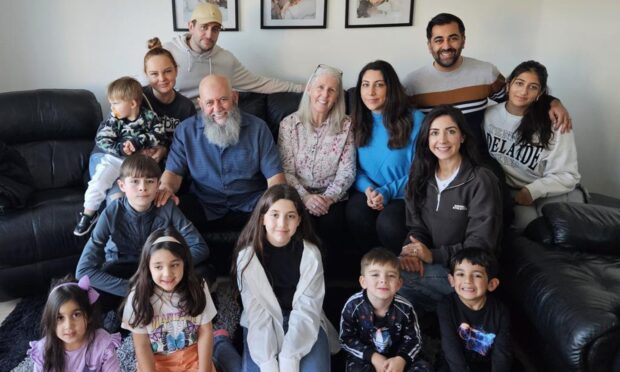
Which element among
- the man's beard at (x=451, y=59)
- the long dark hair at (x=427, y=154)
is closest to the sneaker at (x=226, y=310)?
the long dark hair at (x=427, y=154)

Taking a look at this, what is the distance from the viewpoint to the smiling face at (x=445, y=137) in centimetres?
207

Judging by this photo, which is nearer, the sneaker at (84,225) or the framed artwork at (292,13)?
the sneaker at (84,225)

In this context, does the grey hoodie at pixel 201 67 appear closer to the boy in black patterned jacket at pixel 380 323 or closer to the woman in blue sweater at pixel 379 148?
the woman in blue sweater at pixel 379 148

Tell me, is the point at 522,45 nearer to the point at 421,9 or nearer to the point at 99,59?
the point at 421,9

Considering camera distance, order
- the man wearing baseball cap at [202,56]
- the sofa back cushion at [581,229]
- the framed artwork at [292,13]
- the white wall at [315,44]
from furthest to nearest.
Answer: the framed artwork at [292,13], the white wall at [315,44], the man wearing baseball cap at [202,56], the sofa back cushion at [581,229]

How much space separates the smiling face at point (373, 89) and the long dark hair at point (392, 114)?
19 millimetres

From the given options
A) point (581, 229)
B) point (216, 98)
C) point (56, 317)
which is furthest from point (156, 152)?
point (581, 229)

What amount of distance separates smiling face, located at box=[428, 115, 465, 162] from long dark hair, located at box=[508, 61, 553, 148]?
58cm

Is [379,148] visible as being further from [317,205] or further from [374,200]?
[317,205]

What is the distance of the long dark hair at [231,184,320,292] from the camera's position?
1868 mm

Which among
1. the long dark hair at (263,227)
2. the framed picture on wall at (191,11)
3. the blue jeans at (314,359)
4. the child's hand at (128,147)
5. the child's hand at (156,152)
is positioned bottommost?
the blue jeans at (314,359)

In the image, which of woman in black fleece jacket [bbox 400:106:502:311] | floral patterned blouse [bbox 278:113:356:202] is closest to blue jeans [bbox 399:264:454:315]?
woman in black fleece jacket [bbox 400:106:502:311]

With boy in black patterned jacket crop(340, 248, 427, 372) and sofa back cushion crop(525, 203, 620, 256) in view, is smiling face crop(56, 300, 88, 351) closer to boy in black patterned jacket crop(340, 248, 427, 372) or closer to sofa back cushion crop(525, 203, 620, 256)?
boy in black patterned jacket crop(340, 248, 427, 372)

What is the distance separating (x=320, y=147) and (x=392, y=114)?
16.5 inches
